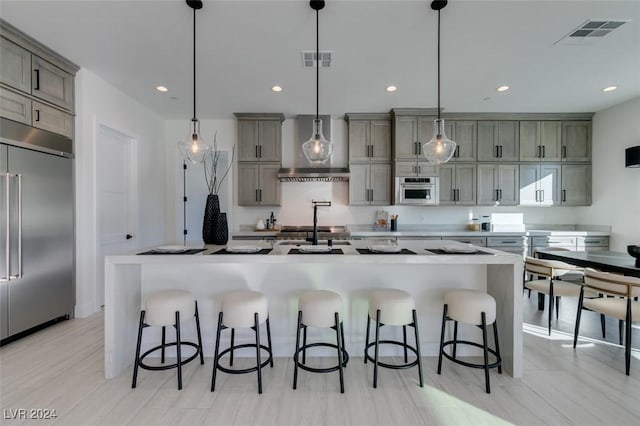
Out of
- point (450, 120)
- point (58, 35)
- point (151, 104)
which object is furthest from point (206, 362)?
point (450, 120)

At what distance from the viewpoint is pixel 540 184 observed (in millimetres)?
4922

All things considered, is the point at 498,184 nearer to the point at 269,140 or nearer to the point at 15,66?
the point at 269,140

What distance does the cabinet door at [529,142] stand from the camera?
16.0 feet

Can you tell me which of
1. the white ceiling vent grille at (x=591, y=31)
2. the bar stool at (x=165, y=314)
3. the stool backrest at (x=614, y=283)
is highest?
the white ceiling vent grille at (x=591, y=31)

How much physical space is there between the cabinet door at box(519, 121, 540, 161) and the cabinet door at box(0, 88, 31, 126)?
665 cm

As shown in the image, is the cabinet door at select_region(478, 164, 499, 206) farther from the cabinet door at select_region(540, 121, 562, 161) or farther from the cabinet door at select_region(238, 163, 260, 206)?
the cabinet door at select_region(238, 163, 260, 206)

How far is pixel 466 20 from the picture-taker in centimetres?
248

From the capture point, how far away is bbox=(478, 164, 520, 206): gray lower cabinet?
16.1 feet

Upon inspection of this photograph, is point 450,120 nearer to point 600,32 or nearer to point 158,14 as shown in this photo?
point 600,32

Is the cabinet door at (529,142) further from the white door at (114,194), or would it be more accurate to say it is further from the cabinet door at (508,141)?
the white door at (114,194)

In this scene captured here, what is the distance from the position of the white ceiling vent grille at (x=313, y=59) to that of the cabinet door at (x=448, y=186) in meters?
2.83

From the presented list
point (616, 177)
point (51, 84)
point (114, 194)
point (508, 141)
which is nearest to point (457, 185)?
point (508, 141)

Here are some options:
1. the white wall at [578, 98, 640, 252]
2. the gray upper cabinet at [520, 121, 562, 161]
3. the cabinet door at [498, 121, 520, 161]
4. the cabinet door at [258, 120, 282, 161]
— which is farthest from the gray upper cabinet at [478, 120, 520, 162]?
the cabinet door at [258, 120, 282, 161]

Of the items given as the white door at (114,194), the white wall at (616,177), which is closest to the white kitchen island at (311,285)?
the white door at (114,194)
